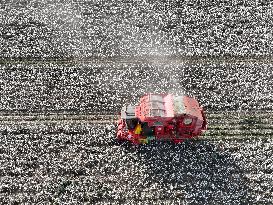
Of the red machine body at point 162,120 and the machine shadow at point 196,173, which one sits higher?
the red machine body at point 162,120

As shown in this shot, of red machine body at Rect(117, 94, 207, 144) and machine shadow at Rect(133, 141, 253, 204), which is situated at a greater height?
red machine body at Rect(117, 94, 207, 144)

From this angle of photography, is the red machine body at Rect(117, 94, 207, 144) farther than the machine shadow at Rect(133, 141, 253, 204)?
Yes

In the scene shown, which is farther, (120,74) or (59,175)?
(120,74)

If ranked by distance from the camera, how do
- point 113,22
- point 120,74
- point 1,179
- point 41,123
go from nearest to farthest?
point 1,179
point 41,123
point 120,74
point 113,22

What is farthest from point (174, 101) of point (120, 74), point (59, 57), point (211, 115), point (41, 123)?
point (59, 57)

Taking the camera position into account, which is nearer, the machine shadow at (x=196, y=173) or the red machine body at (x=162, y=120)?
the machine shadow at (x=196, y=173)

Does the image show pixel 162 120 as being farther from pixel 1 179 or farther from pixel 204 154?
pixel 1 179
